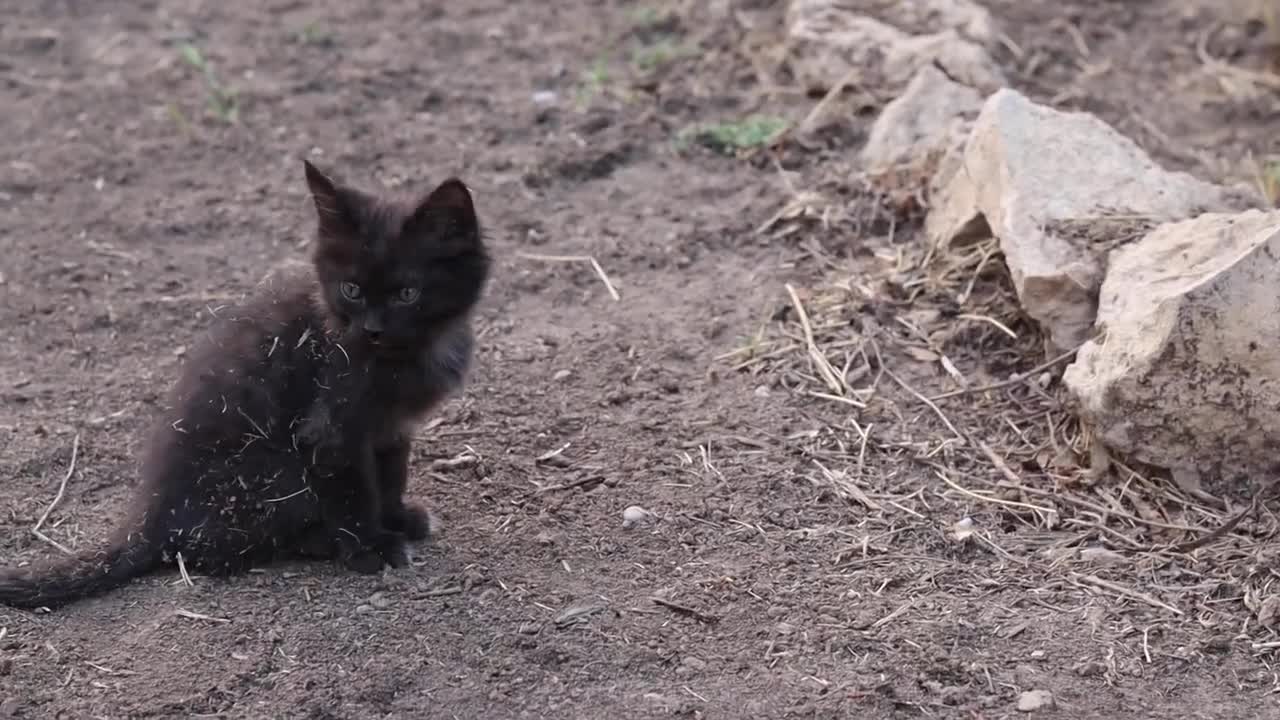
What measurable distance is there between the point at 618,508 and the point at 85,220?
3439mm

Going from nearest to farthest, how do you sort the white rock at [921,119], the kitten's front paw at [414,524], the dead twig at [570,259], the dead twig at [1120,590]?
the dead twig at [1120,590] < the kitten's front paw at [414,524] < the dead twig at [570,259] < the white rock at [921,119]

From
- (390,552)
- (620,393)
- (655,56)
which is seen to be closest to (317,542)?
(390,552)

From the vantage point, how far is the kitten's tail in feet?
13.3

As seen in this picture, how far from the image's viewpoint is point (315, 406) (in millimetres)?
4184

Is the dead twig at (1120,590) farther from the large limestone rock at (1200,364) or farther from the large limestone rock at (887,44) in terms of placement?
the large limestone rock at (887,44)

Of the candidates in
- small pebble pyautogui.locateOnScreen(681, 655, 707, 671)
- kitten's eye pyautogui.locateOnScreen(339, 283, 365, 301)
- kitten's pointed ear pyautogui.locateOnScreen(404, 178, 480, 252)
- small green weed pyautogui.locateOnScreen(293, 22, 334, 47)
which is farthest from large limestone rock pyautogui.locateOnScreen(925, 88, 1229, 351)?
small green weed pyautogui.locateOnScreen(293, 22, 334, 47)

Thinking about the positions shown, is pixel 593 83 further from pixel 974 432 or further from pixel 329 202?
pixel 329 202

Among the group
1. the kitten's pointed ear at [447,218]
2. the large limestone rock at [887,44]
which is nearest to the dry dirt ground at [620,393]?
the large limestone rock at [887,44]

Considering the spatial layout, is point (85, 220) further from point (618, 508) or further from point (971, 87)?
point (971, 87)

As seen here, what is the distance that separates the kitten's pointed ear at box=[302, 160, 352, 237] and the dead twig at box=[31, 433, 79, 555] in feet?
4.54

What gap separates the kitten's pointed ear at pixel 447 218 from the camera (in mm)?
4082

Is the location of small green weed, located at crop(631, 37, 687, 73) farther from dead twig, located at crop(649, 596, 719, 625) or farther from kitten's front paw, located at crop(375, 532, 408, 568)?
dead twig, located at crop(649, 596, 719, 625)

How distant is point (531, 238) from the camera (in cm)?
644

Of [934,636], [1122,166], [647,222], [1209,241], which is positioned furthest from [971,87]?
[934,636]
